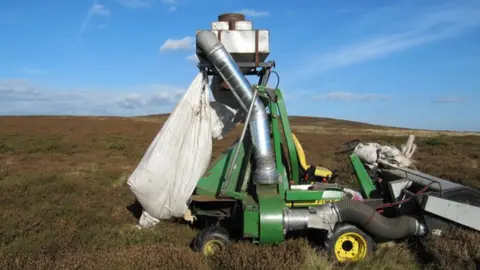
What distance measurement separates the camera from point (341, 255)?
627 centimetres

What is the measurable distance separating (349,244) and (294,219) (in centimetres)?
96

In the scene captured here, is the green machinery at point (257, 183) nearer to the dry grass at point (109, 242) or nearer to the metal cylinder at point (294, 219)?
the metal cylinder at point (294, 219)

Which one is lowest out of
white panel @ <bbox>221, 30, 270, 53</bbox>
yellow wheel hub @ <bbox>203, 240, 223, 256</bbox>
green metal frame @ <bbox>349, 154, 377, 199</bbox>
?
yellow wheel hub @ <bbox>203, 240, 223, 256</bbox>

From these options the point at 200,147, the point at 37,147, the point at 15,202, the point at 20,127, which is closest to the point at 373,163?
the point at 200,147

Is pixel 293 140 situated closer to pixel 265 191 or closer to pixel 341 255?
pixel 265 191

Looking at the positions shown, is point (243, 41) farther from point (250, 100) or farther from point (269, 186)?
point (269, 186)

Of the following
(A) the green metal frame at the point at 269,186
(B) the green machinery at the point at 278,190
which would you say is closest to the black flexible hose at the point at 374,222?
(B) the green machinery at the point at 278,190

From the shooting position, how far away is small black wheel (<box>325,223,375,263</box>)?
20.2ft

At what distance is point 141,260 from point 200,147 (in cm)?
228

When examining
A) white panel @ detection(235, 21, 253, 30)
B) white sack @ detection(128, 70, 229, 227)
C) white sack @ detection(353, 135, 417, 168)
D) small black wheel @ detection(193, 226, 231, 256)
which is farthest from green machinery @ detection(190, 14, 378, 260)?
white sack @ detection(353, 135, 417, 168)

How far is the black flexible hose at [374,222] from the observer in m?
6.12

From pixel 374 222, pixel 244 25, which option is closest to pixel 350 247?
pixel 374 222

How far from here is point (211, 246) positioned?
6320 millimetres

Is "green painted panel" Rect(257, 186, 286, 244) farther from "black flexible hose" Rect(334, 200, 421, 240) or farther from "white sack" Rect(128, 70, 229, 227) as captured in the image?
"white sack" Rect(128, 70, 229, 227)
